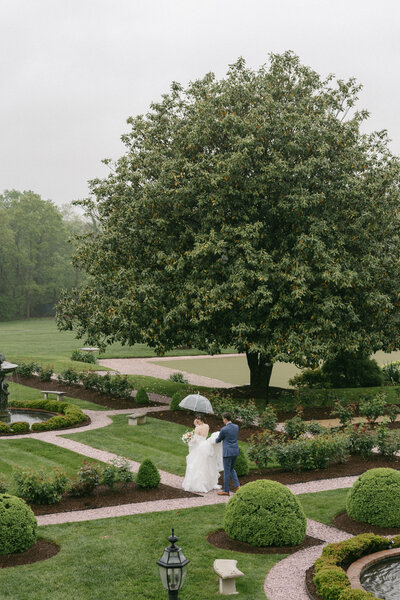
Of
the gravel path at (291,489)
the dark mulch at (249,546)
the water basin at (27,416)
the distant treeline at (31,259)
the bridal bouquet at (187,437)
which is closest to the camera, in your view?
the gravel path at (291,489)

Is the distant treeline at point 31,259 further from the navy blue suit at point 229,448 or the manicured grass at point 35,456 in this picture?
the navy blue suit at point 229,448

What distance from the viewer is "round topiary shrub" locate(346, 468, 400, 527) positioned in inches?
466

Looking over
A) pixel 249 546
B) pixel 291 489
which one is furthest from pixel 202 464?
pixel 249 546

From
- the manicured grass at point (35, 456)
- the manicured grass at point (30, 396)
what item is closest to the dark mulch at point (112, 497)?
the manicured grass at point (35, 456)

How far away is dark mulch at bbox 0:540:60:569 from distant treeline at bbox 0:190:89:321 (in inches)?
3130

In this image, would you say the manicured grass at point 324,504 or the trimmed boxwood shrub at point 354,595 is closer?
the trimmed boxwood shrub at point 354,595

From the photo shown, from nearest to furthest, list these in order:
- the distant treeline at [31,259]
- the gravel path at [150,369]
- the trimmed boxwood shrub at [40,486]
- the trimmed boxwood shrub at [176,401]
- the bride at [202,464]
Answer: the trimmed boxwood shrub at [40,486] → the bride at [202,464] → the trimmed boxwood shrub at [176,401] → the gravel path at [150,369] → the distant treeline at [31,259]

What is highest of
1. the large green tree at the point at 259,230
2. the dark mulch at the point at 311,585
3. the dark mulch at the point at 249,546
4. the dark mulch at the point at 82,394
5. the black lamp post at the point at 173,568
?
the large green tree at the point at 259,230

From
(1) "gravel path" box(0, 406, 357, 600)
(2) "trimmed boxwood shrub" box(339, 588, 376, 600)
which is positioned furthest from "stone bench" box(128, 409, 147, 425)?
(2) "trimmed boxwood shrub" box(339, 588, 376, 600)

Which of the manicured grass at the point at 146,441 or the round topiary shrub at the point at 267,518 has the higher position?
the round topiary shrub at the point at 267,518

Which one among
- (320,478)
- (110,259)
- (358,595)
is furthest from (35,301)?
(358,595)

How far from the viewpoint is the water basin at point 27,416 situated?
2233 centimetres

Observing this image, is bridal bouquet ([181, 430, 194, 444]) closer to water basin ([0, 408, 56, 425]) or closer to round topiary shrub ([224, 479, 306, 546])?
round topiary shrub ([224, 479, 306, 546])

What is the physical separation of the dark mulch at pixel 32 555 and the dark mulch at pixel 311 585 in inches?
161
